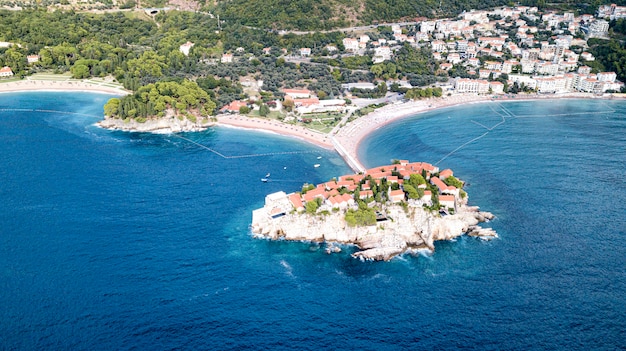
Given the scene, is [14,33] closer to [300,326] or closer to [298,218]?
→ [298,218]

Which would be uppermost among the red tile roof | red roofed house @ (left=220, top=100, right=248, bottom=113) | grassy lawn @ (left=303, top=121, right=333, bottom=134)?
red roofed house @ (left=220, top=100, right=248, bottom=113)

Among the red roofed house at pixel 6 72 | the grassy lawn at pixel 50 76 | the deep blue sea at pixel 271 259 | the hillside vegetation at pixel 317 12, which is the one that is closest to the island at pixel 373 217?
the deep blue sea at pixel 271 259

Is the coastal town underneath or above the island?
above

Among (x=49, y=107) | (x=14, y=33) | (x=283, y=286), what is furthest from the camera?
(x=14, y=33)

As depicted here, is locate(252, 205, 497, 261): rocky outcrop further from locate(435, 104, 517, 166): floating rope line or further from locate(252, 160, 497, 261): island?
locate(435, 104, 517, 166): floating rope line

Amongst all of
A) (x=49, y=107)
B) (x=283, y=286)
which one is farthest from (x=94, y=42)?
(x=283, y=286)

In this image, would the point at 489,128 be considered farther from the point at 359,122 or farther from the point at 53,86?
the point at 53,86

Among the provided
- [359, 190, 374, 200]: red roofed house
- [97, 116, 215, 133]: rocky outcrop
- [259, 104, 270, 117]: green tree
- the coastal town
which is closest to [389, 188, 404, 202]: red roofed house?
[359, 190, 374, 200]: red roofed house

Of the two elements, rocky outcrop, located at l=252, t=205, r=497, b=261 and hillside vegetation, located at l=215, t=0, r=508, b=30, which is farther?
hillside vegetation, located at l=215, t=0, r=508, b=30
